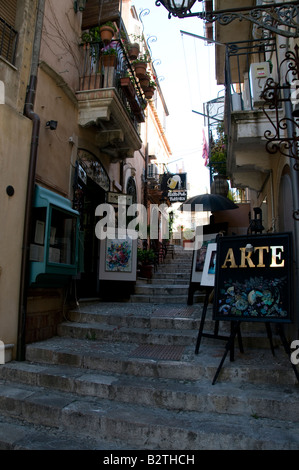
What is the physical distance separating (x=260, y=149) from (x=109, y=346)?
4.11 m

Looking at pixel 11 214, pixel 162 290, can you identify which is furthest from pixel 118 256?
pixel 11 214

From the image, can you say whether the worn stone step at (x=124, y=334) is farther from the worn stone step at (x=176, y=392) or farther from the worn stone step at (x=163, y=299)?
the worn stone step at (x=163, y=299)

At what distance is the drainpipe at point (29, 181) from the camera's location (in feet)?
15.8

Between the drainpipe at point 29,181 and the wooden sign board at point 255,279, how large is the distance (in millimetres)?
2812

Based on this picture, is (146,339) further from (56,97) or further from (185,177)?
(185,177)

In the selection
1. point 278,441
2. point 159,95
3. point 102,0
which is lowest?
point 278,441

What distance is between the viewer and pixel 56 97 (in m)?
6.20

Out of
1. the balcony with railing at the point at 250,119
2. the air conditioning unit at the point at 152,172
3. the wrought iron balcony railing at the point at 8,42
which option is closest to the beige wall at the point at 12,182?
the wrought iron balcony railing at the point at 8,42

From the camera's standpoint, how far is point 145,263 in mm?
10078

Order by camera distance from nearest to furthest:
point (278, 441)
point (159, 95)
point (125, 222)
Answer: point (278, 441)
point (125, 222)
point (159, 95)

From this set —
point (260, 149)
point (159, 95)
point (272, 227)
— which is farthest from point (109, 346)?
point (159, 95)

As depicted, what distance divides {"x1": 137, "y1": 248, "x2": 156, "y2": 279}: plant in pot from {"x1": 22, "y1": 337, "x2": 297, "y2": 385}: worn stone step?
457cm

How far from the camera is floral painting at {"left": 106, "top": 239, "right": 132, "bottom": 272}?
7.82m

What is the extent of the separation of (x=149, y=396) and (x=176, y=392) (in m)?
0.31
